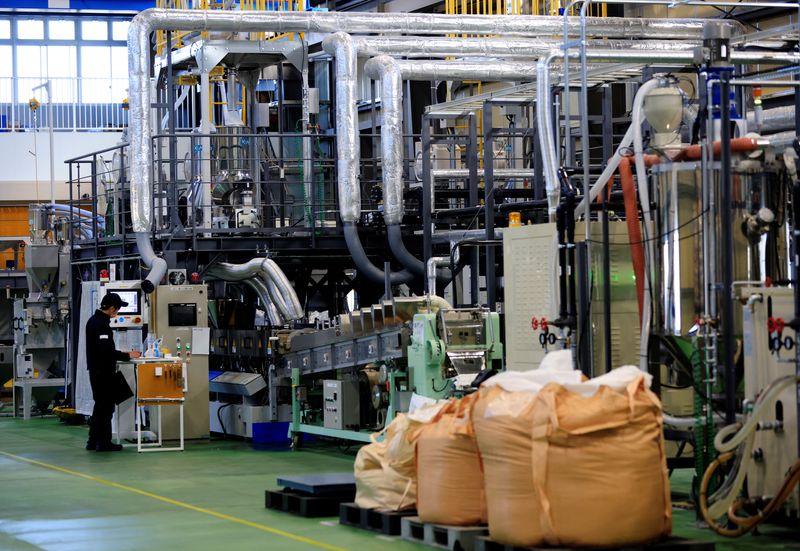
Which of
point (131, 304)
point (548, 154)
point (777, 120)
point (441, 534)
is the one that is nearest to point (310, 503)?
point (441, 534)

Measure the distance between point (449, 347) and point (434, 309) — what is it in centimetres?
89

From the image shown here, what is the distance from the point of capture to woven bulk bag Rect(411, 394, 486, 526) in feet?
26.2

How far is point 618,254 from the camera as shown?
1034cm

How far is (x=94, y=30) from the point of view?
103 feet

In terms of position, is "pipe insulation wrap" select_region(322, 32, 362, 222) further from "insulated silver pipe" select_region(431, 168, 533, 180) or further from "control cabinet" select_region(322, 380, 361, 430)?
"control cabinet" select_region(322, 380, 361, 430)

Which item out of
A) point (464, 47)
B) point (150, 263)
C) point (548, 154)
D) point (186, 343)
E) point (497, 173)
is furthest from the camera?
point (464, 47)

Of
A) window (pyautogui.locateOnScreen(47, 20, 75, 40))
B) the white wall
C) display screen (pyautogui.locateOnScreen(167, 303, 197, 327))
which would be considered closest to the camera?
display screen (pyautogui.locateOnScreen(167, 303, 197, 327))

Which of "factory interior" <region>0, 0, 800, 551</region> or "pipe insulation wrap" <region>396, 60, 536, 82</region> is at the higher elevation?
"pipe insulation wrap" <region>396, 60, 536, 82</region>

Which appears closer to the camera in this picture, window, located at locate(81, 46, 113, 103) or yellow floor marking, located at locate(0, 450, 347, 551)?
yellow floor marking, located at locate(0, 450, 347, 551)

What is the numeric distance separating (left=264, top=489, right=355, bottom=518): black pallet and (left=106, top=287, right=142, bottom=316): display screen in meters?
6.31

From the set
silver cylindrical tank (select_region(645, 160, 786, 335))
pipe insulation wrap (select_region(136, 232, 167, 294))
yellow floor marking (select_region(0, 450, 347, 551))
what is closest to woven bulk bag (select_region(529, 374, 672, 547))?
yellow floor marking (select_region(0, 450, 347, 551))

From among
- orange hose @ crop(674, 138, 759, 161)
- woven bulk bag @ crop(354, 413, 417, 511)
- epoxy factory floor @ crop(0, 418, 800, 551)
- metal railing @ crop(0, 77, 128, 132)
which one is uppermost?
metal railing @ crop(0, 77, 128, 132)

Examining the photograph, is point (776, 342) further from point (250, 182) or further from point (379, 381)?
point (250, 182)

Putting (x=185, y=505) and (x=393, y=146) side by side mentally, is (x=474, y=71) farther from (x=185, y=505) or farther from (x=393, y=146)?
(x=185, y=505)
